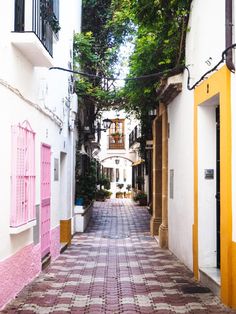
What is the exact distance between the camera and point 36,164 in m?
8.78

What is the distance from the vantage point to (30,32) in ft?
23.3

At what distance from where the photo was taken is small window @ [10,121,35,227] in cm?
704

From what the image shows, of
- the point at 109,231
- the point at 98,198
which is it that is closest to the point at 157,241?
the point at 109,231

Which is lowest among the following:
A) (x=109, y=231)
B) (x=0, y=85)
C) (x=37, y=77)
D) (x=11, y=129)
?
(x=109, y=231)

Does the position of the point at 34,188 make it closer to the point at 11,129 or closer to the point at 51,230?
the point at 11,129

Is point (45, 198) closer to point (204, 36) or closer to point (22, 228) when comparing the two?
point (22, 228)

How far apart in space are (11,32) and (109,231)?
11.3 metres

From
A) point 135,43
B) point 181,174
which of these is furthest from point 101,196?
point 181,174

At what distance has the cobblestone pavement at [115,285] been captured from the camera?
6.94 metres

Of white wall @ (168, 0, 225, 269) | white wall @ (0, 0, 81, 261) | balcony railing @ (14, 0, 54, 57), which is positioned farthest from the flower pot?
balcony railing @ (14, 0, 54, 57)

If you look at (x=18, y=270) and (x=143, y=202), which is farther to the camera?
(x=143, y=202)

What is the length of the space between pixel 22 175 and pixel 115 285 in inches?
97.3

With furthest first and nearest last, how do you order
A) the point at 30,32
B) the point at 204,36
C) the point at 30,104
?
the point at 204,36 → the point at 30,104 → the point at 30,32

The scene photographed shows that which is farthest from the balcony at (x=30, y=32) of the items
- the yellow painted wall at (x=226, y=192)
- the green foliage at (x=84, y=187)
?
the green foliage at (x=84, y=187)
